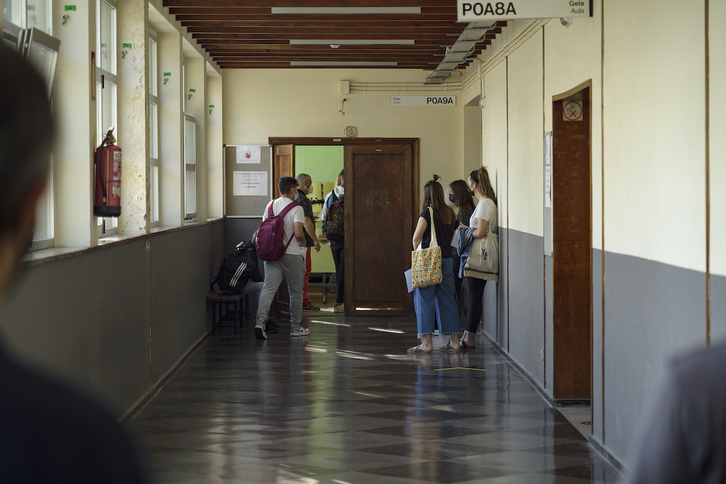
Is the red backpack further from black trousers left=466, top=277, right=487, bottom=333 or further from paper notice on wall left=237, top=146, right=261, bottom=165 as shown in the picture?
paper notice on wall left=237, top=146, right=261, bottom=165

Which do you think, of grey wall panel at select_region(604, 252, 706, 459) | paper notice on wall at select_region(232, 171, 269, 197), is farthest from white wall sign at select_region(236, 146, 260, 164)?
grey wall panel at select_region(604, 252, 706, 459)

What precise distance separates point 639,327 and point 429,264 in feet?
13.1

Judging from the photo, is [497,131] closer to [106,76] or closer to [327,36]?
[327,36]

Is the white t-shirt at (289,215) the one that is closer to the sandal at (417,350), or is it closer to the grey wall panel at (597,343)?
the sandal at (417,350)

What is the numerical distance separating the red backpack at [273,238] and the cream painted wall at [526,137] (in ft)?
8.00

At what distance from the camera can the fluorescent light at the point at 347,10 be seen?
25.7 feet

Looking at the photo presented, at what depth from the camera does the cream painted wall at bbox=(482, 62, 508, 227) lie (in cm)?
870

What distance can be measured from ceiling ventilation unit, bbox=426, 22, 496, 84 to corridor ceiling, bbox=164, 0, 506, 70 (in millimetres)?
181

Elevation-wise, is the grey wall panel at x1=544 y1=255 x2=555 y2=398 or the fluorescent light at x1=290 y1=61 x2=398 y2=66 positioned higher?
the fluorescent light at x1=290 y1=61 x2=398 y2=66

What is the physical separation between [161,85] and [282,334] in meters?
3.02

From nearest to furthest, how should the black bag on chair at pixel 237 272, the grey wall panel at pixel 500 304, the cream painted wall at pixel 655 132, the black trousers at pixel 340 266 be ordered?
1. the cream painted wall at pixel 655 132
2. the grey wall panel at pixel 500 304
3. the black bag on chair at pixel 237 272
4. the black trousers at pixel 340 266

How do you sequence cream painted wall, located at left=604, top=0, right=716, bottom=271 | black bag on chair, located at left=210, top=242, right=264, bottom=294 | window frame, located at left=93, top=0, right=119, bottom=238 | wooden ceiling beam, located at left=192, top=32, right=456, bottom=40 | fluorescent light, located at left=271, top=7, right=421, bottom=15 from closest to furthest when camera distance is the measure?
cream painted wall, located at left=604, top=0, right=716, bottom=271, window frame, located at left=93, top=0, right=119, bottom=238, fluorescent light, located at left=271, top=7, right=421, bottom=15, wooden ceiling beam, located at left=192, top=32, right=456, bottom=40, black bag on chair, located at left=210, top=242, right=264, bottom=294

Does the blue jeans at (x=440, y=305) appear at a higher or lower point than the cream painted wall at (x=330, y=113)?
lower

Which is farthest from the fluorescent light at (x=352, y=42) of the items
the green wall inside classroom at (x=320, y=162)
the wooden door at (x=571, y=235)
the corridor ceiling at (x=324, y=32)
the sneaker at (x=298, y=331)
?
the green wall inside classroom at (x=320, y=162)
